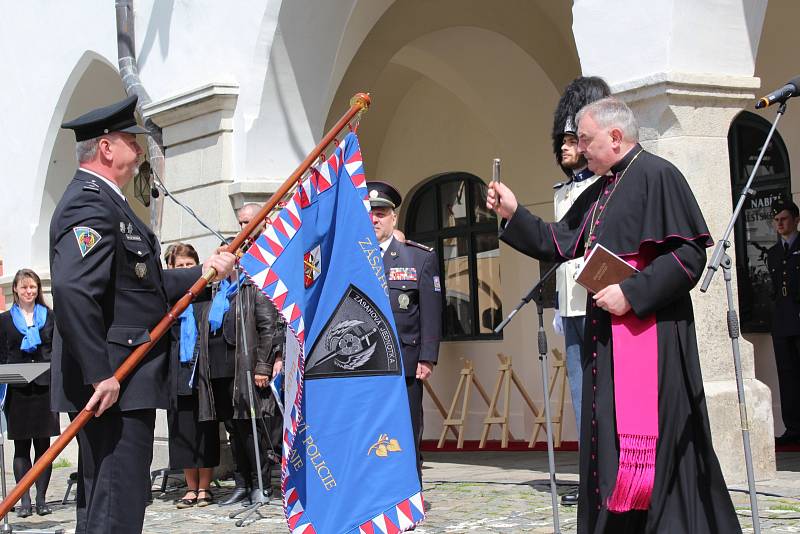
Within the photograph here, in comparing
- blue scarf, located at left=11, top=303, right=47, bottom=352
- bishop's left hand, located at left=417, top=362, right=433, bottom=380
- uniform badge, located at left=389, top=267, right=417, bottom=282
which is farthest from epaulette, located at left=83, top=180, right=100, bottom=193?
blue scarf, located at left=11, top=303, right=47, bottom=352

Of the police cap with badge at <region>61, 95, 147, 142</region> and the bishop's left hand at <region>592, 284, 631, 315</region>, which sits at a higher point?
the police cap with badge at <region>61, 95, 147, 142</region>

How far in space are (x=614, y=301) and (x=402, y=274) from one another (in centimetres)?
252

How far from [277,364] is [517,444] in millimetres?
4614

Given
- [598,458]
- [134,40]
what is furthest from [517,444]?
[598,458]

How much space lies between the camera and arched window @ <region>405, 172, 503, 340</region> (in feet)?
44.1

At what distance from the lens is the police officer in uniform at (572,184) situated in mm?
5898

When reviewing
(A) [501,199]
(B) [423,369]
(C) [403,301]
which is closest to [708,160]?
(C) [403,301]

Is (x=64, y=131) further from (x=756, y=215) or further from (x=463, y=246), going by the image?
(x=756, y=215)

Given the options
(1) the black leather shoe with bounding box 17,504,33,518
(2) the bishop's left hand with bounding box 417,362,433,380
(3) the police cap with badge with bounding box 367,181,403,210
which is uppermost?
(3) the police cap with badge with bounding box 367,181,403,210

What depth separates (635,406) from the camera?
13.4 ft

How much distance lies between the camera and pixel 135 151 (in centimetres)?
440

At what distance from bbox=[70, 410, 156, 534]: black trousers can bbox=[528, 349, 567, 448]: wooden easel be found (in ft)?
24.1

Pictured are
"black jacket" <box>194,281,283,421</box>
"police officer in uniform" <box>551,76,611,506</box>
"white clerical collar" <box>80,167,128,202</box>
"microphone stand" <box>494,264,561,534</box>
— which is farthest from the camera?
"black jacket" <box>194,281,283,421</box>

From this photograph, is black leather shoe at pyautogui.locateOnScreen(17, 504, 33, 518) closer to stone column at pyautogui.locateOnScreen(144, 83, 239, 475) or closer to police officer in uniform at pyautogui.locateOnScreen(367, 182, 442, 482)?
stone column at pyautogui.locateOnScreen(144, 83, 239, 475)
